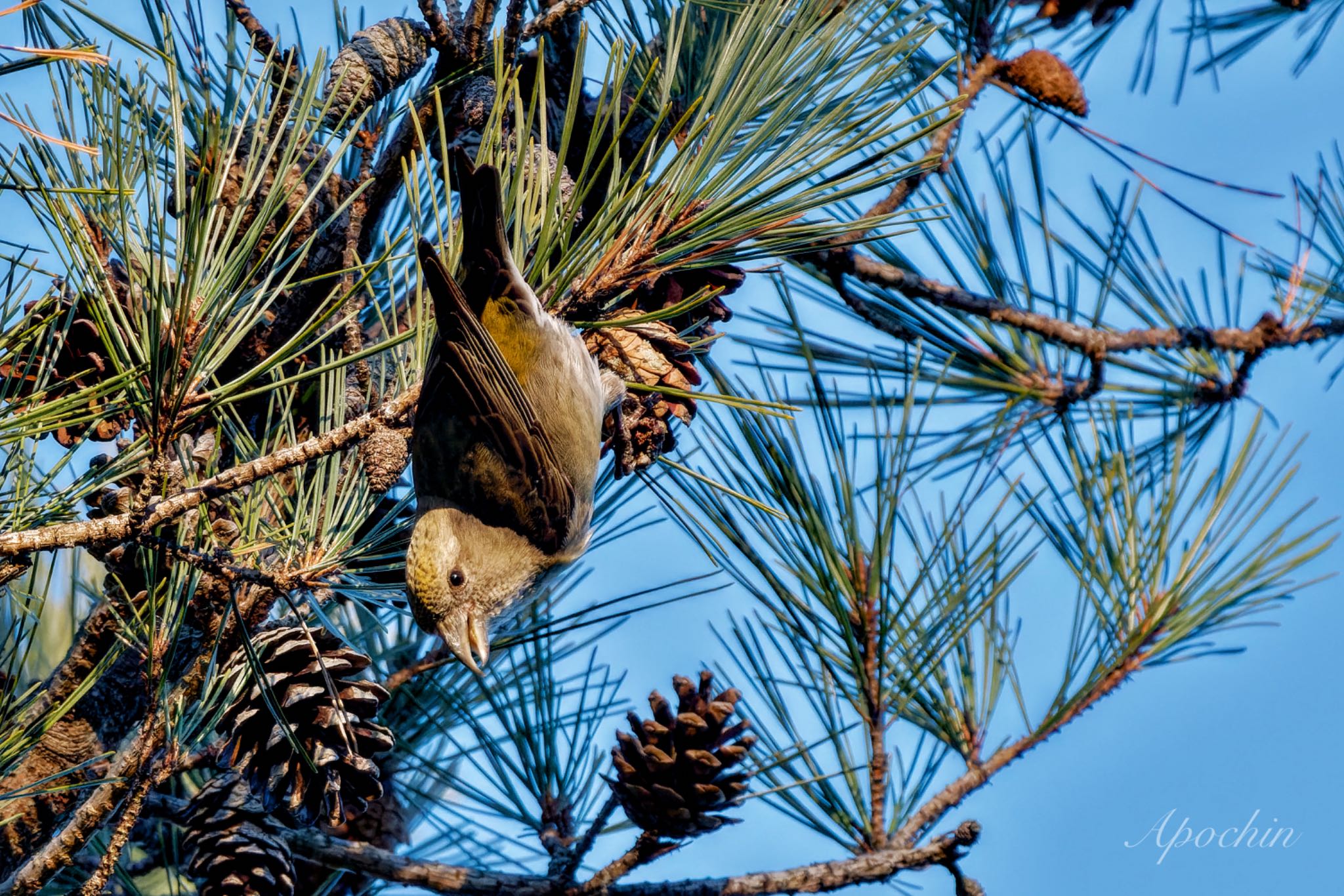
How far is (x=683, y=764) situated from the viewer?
173cm

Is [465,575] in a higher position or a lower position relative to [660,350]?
lower

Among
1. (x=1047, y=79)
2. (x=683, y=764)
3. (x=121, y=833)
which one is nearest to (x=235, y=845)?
(x=121, y=833)

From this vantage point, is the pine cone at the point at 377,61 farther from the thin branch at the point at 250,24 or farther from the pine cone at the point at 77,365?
the pine cone at the point at 77,365

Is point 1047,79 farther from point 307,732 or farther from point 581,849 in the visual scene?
point 307,732

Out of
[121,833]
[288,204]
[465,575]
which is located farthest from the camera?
[288,204]

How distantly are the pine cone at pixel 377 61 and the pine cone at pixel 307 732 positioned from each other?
0.88 meters

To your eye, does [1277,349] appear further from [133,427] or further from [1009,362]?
[133,427]

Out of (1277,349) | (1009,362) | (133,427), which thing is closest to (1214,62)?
(1277,349)

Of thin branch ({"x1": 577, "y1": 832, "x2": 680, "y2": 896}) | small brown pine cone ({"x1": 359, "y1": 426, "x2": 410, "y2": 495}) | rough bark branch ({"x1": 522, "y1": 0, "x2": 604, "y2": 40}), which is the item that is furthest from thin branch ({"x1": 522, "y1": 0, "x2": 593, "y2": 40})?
thin branch ({"x1": 577, "y1": 832, "x2": 680, "y2": 896})

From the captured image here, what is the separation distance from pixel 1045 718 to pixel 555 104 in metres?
1.52

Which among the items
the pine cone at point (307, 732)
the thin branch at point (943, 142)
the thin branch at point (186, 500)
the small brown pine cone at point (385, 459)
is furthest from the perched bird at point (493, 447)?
the thin branch at point (943, 142)

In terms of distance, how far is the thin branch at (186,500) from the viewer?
1.19 m

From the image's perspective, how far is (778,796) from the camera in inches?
76.7

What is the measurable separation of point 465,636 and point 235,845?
48 centimetres
